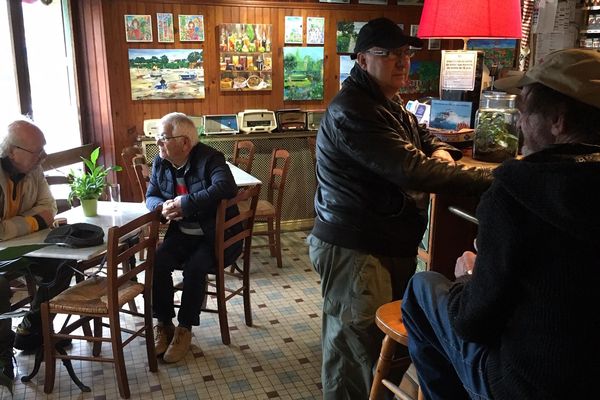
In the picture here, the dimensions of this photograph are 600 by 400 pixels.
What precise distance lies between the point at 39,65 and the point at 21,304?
2242 millimetres

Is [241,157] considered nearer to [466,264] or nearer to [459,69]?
[459,69]

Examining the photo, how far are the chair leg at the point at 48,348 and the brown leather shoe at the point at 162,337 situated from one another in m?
0.54

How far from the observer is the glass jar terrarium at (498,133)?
2.14m

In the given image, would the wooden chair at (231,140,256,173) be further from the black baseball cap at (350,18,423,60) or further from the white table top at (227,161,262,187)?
the black baseball cap at (350,18,423,60)

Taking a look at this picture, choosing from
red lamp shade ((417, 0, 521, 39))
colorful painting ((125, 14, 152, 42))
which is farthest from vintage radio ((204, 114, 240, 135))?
red lamp shade ((417, 0, 521, 39))

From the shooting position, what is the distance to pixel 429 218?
2.22 metres

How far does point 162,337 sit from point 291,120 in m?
2.62

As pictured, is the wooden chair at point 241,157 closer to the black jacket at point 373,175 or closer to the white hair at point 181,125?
the white hair at point 181,125

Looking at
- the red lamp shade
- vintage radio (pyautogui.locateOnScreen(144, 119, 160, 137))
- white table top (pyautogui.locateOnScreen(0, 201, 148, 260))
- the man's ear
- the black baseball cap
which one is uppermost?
the red lamp shade

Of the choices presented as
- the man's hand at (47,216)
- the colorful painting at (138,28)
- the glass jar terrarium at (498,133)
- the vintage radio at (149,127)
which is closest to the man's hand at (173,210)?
the man's hand at (47,216)

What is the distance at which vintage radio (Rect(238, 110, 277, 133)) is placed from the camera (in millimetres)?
4930

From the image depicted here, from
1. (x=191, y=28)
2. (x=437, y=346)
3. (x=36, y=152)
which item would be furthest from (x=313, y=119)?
(x=437, y=346)

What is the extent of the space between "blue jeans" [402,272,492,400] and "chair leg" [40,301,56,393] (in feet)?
5.92

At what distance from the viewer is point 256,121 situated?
195 inches
